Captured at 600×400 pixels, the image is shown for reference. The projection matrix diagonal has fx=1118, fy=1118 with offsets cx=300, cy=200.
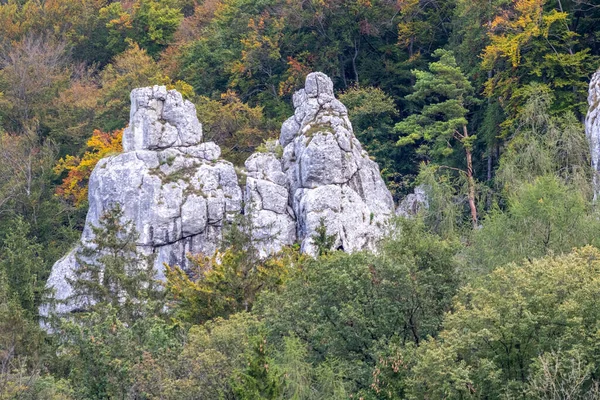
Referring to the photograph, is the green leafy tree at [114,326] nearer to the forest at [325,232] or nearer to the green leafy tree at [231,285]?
the forest at [325,232]

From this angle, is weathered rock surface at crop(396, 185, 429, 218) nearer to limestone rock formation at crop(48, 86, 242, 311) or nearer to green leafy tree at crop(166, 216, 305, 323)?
limestone rock formation at crop(48, 86, 242, 311)

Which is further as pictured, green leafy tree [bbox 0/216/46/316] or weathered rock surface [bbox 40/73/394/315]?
green leafy tree [bbox 0/216/46/316]

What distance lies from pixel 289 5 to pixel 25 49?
1624 centimetres

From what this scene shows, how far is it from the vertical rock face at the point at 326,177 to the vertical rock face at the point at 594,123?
6.43m

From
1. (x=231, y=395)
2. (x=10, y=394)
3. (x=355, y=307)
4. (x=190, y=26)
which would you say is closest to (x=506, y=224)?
(x=355, y=307)

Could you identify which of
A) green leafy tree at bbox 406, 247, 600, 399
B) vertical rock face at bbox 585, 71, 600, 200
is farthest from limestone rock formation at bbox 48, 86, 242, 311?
green leafy tree at bbox 406, 247, 600, 399

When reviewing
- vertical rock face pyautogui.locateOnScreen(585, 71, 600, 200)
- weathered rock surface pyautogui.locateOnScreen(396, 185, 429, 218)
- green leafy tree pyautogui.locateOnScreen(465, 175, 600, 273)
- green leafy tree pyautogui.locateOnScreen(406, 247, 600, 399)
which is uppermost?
vertical rock face pyautogui.locateOnScreen(585, 71, 600, 200)

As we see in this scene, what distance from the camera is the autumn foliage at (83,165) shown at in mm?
43812

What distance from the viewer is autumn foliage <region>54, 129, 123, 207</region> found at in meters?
43.8

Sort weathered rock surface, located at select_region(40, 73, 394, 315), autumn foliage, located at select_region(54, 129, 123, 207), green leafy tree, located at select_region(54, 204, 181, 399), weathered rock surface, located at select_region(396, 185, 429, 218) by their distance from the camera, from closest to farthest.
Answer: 1. green leafy tree, located at select_region(54, 204, 181, 399)
2. weathered rock surface, located at select_region(40, 73, 394, 315)
3. weathered rock surface, located at select_region(396, 185, 429, 218)
4. autumn foliage, located at select_region(54, 129, 123, 207)

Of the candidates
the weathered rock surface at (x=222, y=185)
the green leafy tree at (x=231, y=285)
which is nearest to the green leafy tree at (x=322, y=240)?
the green leafy tree at (x=231, y=285)

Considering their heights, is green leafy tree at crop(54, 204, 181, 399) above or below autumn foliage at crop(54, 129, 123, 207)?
below

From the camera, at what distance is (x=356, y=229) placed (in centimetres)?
Result: 3512

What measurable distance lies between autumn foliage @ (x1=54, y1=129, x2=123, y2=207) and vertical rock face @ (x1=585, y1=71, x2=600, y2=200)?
60.3ft
